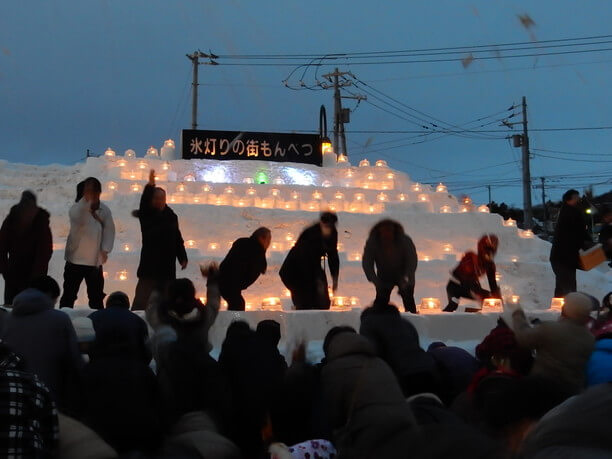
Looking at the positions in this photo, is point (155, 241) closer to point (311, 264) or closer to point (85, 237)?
point (85, 237)

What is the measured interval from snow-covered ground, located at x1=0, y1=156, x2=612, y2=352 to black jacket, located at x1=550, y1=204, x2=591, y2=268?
2.56 m

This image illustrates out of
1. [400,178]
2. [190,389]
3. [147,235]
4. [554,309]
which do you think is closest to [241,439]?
[190,389]

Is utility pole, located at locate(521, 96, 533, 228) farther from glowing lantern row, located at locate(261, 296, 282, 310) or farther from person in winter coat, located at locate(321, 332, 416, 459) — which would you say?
person in winter coat, located at locate(321, 332, 416, 459)

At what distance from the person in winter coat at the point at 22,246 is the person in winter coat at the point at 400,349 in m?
4.05

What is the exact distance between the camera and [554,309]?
9203 mm

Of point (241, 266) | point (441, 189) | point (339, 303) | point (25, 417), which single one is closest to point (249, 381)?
point (25, 417)

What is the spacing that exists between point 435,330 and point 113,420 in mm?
6180

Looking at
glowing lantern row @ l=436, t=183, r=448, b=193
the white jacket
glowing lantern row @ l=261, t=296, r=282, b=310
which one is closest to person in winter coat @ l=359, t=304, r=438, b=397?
glowing lantern row @ l=261, t=296, r=282, b=310

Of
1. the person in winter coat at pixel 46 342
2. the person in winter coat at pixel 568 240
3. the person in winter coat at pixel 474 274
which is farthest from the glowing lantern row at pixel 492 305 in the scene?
the person in winter coat at pixel 46 342

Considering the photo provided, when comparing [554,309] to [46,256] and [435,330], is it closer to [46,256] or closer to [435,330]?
[435,330]

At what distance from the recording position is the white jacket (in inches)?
300

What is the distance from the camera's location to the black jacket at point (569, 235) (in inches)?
358

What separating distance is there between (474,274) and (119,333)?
6.65m

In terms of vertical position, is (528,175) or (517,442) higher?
(528,175)
